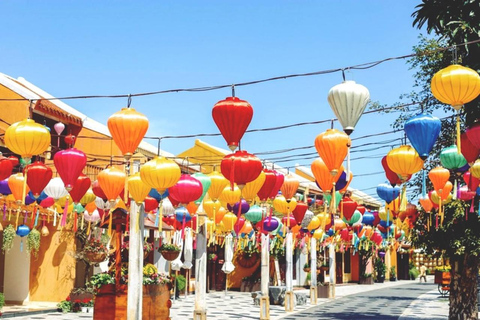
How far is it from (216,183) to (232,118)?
2806 mm

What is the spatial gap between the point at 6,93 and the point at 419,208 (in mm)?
12928

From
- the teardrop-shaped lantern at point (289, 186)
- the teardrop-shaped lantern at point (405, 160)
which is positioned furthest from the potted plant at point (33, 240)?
the teardrop-shaped lantern at point (405, 160)

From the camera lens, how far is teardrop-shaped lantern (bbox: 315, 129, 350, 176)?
8.07 m

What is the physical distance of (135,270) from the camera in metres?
11.6

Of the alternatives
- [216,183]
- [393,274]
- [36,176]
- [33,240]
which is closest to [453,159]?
[216,183]

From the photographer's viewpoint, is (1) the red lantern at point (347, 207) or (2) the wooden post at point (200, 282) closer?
(1) the red lantern at point (347, 207)

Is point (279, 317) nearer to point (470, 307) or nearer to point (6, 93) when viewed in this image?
point (470, 307)

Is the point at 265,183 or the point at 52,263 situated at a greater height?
the point at 265,183

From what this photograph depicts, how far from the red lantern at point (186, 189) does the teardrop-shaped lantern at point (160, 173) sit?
0.90 meters

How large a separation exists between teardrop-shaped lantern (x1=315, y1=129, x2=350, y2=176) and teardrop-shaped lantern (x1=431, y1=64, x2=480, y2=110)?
1.59 metres

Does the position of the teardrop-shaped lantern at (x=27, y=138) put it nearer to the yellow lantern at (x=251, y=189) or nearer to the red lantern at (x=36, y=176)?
the red lantern at (x=36, y=176)

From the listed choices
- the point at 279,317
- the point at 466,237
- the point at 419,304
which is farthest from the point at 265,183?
the point at 419,304

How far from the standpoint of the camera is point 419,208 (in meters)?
15.9

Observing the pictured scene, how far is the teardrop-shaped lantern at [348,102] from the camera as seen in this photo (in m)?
7.15
